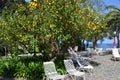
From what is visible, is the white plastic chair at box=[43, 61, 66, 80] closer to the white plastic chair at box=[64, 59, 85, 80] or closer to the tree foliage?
the white plastic chair at box=[64, 59, 85, 80]

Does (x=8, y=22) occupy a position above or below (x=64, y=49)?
above

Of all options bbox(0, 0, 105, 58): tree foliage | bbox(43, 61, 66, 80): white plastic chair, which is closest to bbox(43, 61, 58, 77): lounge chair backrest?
bbox(43, 61, 66, 80): white plastic chair

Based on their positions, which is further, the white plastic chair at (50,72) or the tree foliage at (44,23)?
the tree foliage at (44,23)

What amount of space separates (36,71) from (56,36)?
6.50 ft

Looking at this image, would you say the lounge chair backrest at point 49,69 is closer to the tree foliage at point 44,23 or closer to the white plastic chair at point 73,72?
the white plastic chair at point 73,72

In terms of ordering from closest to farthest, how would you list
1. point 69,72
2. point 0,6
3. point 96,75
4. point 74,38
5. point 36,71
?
point 69,72, point 36,71, point 96,75, point 74,38, point 0,6

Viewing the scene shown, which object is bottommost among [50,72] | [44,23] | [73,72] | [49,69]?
[73,72]

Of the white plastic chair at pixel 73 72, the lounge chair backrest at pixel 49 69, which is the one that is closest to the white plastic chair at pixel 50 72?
the lounge chair backrest at pixel 49 69

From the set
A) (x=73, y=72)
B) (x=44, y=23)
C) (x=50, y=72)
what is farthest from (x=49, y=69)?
(x=44, y=23)

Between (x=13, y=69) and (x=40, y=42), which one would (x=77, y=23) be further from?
(x=13, y=69)

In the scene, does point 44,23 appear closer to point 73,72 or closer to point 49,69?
point 49,69

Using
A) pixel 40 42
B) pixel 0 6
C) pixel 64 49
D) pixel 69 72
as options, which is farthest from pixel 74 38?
pixel 0 6

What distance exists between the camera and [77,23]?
1245 centimetres

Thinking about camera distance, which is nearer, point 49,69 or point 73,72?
point 49,69
